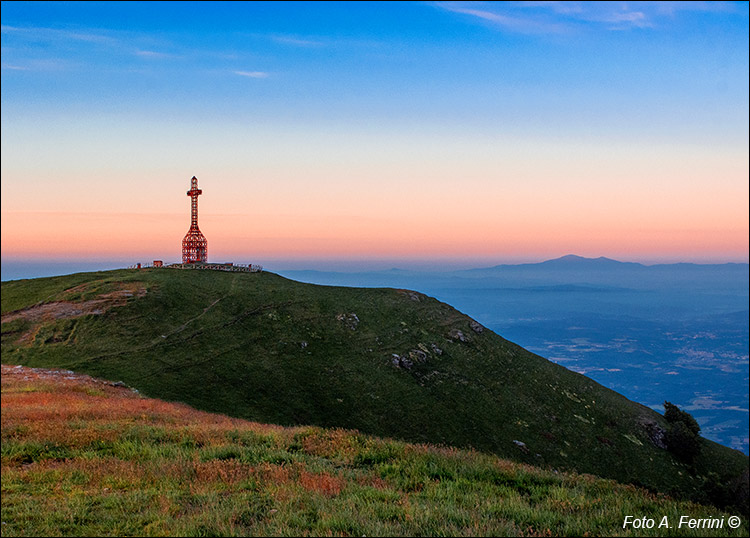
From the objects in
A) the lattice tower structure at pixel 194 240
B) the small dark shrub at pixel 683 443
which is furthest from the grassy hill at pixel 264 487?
the small dark shrub at pixel 683 443

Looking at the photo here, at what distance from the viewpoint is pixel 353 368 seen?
5316 centimetres

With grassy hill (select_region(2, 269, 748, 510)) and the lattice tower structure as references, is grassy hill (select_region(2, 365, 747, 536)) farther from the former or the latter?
the lattice tower structure

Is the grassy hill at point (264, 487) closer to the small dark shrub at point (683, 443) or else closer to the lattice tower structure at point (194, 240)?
the lattice tower structure at point (194, 240)

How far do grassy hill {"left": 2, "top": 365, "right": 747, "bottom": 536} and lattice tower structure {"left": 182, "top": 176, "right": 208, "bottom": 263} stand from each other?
54.6 metres

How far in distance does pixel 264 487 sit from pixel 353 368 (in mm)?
41689

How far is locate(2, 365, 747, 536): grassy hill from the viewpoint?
9.54 m

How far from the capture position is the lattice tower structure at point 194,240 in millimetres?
70375

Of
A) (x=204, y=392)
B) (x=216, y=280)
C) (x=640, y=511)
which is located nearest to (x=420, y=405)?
(x=204, y=392)

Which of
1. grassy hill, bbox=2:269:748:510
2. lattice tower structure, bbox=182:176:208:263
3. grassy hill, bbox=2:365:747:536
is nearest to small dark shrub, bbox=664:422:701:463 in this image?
grassy hill, bbox=2:269:748:510

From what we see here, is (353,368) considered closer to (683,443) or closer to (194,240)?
(194,240)

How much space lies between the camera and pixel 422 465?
563 inches

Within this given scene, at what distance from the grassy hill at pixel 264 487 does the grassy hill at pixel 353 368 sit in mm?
6346

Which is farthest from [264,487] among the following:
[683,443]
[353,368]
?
[683,443]

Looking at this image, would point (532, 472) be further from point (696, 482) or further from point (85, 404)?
point (696, 482)
